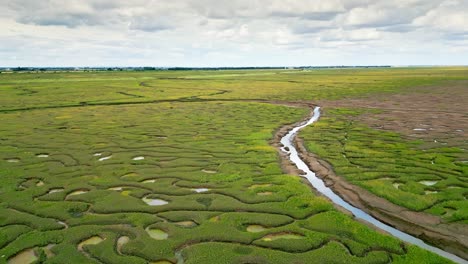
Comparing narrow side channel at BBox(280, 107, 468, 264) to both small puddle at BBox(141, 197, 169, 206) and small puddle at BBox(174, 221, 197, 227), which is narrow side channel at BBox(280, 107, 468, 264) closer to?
small puddle at BBox(174, 221, 197, 227)

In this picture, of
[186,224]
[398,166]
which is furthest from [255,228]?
[398,166]

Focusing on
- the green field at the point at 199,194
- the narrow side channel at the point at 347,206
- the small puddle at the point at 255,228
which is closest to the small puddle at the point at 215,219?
the green field at the point at 199,194

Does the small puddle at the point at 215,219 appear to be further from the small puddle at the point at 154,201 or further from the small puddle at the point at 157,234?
the small puddle at the point at 154,201

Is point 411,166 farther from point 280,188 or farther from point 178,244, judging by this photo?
point 178,244

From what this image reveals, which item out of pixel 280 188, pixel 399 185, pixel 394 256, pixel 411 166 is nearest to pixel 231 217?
pixel 280 188

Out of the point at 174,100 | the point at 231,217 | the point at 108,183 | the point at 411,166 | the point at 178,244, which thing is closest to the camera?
the point at 178,244

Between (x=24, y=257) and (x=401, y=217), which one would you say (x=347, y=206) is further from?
(x=24, y=257)
